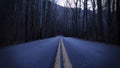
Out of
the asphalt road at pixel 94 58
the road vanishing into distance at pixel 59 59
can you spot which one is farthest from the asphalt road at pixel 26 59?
the asphalt road at pixel 94 58

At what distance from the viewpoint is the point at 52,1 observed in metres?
72.4

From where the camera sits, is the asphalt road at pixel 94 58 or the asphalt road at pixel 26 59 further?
the asphalt road at pixel 94 58

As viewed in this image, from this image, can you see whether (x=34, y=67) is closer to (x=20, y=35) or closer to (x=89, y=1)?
(x=20, y=35)

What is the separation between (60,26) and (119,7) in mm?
97569

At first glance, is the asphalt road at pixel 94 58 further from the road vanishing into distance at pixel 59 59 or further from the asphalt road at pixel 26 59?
the asphalt road at pixel 26 59

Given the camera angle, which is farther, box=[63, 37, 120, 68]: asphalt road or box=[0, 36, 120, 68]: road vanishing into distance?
box=[63, 37, 120, 68]: asphalt road

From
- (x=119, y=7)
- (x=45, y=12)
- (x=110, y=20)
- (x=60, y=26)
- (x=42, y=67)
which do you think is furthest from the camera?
(x=60, y=26)

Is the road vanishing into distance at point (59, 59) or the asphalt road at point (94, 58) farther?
the asphalt road at point (94, 58)

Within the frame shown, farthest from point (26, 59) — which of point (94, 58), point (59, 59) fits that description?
point (94, 58)

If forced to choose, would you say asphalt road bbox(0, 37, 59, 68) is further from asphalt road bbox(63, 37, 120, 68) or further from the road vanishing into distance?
asphalt road bbox(63, 37, 120, 68)

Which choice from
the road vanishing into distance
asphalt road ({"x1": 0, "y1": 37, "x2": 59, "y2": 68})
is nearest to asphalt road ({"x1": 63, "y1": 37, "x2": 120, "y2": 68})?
the road vanishing into distance

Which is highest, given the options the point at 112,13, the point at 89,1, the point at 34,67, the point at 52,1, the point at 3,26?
the point at 52,1

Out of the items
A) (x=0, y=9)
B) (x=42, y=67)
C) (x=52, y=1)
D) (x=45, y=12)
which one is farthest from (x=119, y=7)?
(x=52, y=1)

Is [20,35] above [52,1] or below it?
below
